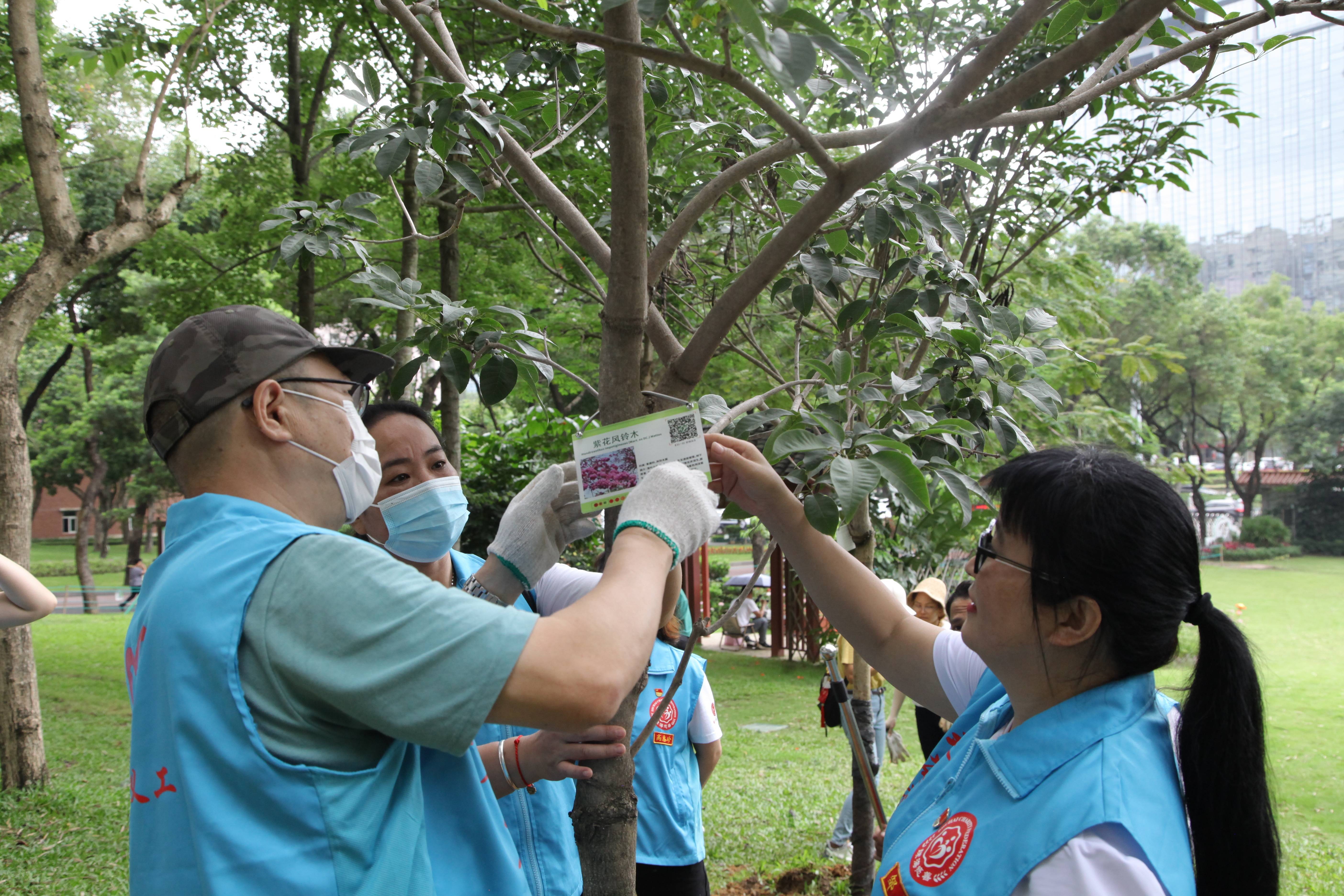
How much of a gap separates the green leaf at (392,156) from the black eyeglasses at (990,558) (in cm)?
146

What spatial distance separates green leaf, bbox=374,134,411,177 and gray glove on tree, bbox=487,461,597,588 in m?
0.77

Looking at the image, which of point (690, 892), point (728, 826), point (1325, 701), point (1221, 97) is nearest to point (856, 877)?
point (690, 892)

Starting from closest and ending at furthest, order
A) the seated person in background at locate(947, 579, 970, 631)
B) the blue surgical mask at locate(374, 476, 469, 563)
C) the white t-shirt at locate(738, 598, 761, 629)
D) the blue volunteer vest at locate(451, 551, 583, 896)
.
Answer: the blue volunteer vest at locate(451, 551, 583, 896), the blue surgical mask at locate(374, 476, 469, 563), the seated person in background at locate(947, 579, 970, 631), the white t-shirt at locate(738, 598, 761, 629)

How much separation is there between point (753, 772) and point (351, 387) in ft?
22.2

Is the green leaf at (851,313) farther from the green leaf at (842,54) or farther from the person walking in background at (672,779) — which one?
the person walking in background at (672,779)

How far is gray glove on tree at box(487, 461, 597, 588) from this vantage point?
189 centimetres

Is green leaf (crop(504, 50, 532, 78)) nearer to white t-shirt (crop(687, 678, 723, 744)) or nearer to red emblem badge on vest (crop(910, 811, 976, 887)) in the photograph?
red emblem badge on vest (crop(910, 811, 976, 887))

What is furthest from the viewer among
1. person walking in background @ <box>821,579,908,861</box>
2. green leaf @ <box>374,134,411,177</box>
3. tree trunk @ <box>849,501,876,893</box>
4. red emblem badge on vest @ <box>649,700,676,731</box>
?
person walking in background @ <box>821,579,908,861</box>

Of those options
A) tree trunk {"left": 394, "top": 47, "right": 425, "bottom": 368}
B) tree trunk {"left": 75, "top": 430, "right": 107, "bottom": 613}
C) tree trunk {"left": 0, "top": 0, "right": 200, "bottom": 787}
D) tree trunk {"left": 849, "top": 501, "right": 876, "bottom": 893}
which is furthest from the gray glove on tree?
tree trunk {"left": 75, "top": 430, "right": 107, "bottom": 613}

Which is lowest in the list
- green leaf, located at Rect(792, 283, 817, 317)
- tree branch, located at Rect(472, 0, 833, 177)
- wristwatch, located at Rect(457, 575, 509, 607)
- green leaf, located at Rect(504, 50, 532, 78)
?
wristwatch, located at Rect(457, 575, 509, 607)

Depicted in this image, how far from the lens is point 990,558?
1.63m

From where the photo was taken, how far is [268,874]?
1.09 meters

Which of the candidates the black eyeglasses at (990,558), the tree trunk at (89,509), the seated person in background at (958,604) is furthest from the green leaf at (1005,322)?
the tree trunk at (89,509)

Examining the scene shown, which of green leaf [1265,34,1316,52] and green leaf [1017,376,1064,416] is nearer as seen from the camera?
green leaf [1017,376,1064,416]
